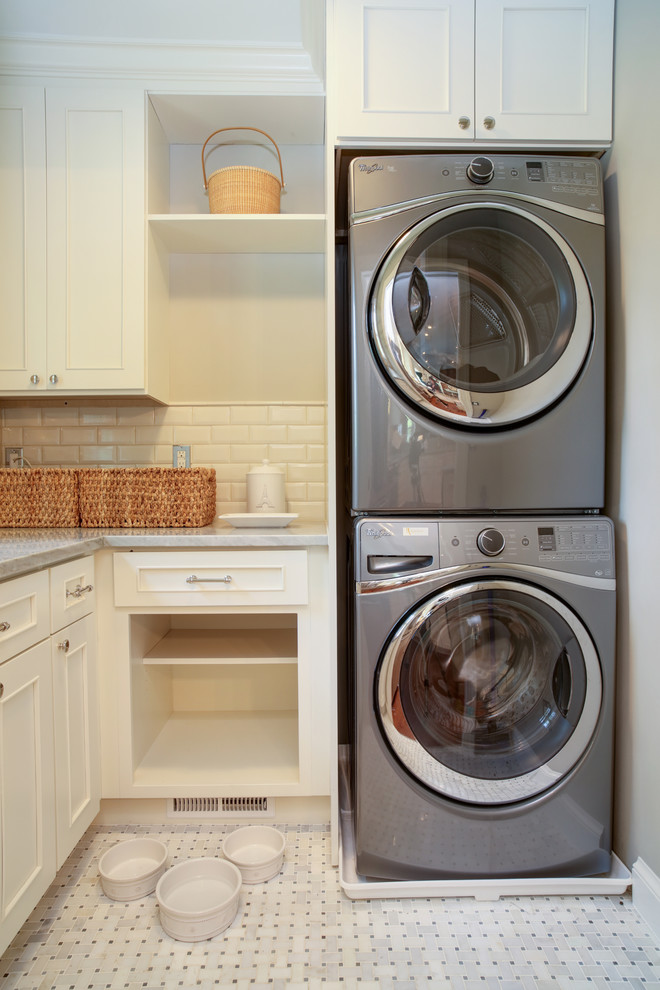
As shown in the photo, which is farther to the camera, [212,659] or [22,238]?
[22,238]

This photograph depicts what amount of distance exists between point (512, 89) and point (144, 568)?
1652mm

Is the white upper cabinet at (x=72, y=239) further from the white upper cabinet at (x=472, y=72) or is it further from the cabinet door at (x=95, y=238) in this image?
the white upper cabinet at (x=472, y=72)

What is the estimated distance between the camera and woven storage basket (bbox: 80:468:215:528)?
77.2 inches

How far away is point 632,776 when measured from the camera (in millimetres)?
1492

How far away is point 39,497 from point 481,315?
4.96ft

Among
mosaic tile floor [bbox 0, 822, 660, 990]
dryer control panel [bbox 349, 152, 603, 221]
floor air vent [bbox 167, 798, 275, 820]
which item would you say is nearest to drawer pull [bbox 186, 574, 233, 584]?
floor air vent [bbox 167, 798, 275, 820]

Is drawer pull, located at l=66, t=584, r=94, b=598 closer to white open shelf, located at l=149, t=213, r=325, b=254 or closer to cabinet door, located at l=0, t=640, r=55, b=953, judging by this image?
cabinet door, located at l=0, t=640, r=55, b=953

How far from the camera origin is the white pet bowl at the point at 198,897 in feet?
4.41

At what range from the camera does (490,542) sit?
1.47 meters

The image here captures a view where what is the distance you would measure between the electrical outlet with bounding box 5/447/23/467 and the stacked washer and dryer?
1469 mm

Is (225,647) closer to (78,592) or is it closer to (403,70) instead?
(78,592)

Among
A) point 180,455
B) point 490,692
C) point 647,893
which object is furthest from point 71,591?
point 647,893

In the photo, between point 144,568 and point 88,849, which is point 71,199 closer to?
point 144,568

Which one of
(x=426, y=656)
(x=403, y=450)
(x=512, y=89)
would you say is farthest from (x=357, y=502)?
(x=512, y=89)
